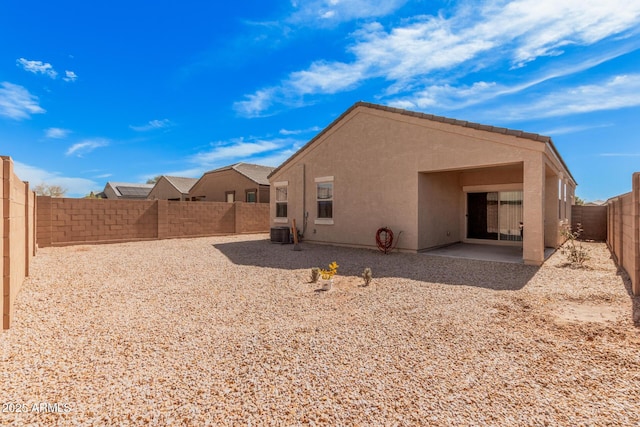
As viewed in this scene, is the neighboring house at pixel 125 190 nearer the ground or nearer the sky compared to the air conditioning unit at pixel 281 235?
nearer the sky

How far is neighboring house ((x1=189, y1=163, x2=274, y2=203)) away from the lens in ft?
74.9

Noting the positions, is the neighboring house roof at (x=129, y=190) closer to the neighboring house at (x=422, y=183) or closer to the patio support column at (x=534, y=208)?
the neighboring house at (x=422, y=183)

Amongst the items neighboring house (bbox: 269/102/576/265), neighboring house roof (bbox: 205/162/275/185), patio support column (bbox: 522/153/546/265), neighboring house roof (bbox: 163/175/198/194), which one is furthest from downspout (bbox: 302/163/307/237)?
neighboring house roof (bbox: 163/175/198/194)

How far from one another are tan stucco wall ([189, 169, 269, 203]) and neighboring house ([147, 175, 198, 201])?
1.55 metres

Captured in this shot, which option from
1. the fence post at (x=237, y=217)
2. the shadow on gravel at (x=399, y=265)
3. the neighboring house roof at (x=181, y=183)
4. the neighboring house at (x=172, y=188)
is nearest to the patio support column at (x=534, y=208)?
the shadow on gravel at (x=399, y=265)

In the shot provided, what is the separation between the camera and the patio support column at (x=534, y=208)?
7.68 m

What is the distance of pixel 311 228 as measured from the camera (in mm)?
13195

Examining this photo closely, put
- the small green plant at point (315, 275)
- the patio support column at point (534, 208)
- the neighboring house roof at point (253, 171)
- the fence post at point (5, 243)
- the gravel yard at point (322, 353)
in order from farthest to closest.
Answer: the neighboring house roof at point (253, 171)
the patio support column at point (534, 208)
the small green plant at point (315, 275)
the fence post at point (5, 243)
the gravel yard at point (322, 353)

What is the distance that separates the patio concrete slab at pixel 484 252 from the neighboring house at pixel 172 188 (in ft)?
89.8

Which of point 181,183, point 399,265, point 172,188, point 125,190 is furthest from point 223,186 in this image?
point 125,190

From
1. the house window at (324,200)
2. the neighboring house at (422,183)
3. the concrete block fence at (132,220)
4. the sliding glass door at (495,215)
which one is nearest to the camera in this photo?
the neighboring house at (422,183)

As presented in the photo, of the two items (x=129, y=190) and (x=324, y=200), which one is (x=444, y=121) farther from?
(x=129, y=190)

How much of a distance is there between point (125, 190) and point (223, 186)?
79.1 feet

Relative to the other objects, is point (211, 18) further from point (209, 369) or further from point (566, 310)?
point (566, 310)
